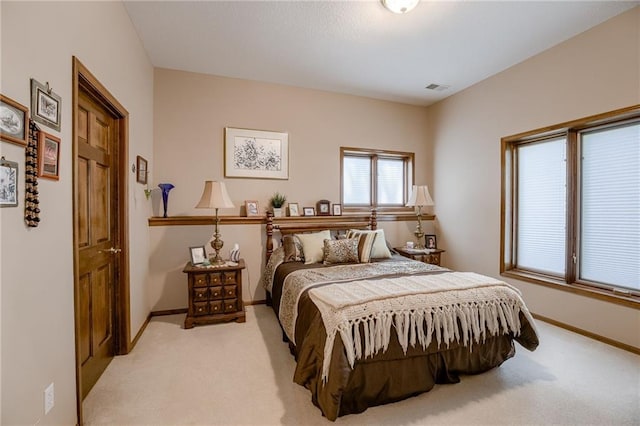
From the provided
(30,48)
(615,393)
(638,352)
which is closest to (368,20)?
(30,48)

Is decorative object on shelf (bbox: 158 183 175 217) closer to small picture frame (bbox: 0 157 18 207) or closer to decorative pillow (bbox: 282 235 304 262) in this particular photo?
decorative pillow (bbox: 282 235 304 262)

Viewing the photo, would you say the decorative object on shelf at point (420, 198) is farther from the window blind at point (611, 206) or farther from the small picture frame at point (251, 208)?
the small picture frame at point (251, 208)

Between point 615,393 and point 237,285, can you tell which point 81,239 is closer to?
point 237,285

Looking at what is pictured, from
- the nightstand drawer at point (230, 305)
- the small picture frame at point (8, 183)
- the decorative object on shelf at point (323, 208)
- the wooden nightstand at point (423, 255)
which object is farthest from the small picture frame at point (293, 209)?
the small picture frame at point (8, 183)

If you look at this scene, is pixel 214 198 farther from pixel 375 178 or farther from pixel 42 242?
pixel 375 178

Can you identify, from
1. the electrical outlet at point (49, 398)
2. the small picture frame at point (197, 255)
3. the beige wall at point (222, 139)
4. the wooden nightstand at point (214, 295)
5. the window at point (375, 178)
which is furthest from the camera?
the window at point (375, 178)

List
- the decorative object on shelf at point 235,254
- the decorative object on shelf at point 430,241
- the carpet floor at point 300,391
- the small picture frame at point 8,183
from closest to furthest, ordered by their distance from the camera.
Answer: the small picture frame at point 8,183 < the carpet floor at point 300,391 < the decorative object on shelf at point 235,254 < the decorative object on shelf at point 430,241

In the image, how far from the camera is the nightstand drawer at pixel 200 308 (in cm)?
312

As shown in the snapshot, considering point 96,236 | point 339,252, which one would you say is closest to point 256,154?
point 339,252

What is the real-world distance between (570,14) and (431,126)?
7.60 feet

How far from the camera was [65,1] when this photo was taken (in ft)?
5.11

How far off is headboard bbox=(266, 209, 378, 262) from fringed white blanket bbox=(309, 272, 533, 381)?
165 cm

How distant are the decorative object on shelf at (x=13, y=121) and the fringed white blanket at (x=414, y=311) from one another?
172 cm

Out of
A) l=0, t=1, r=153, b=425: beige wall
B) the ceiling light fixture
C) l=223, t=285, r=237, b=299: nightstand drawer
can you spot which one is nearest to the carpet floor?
l=0, t=1, r=153, b=425: beige wall
